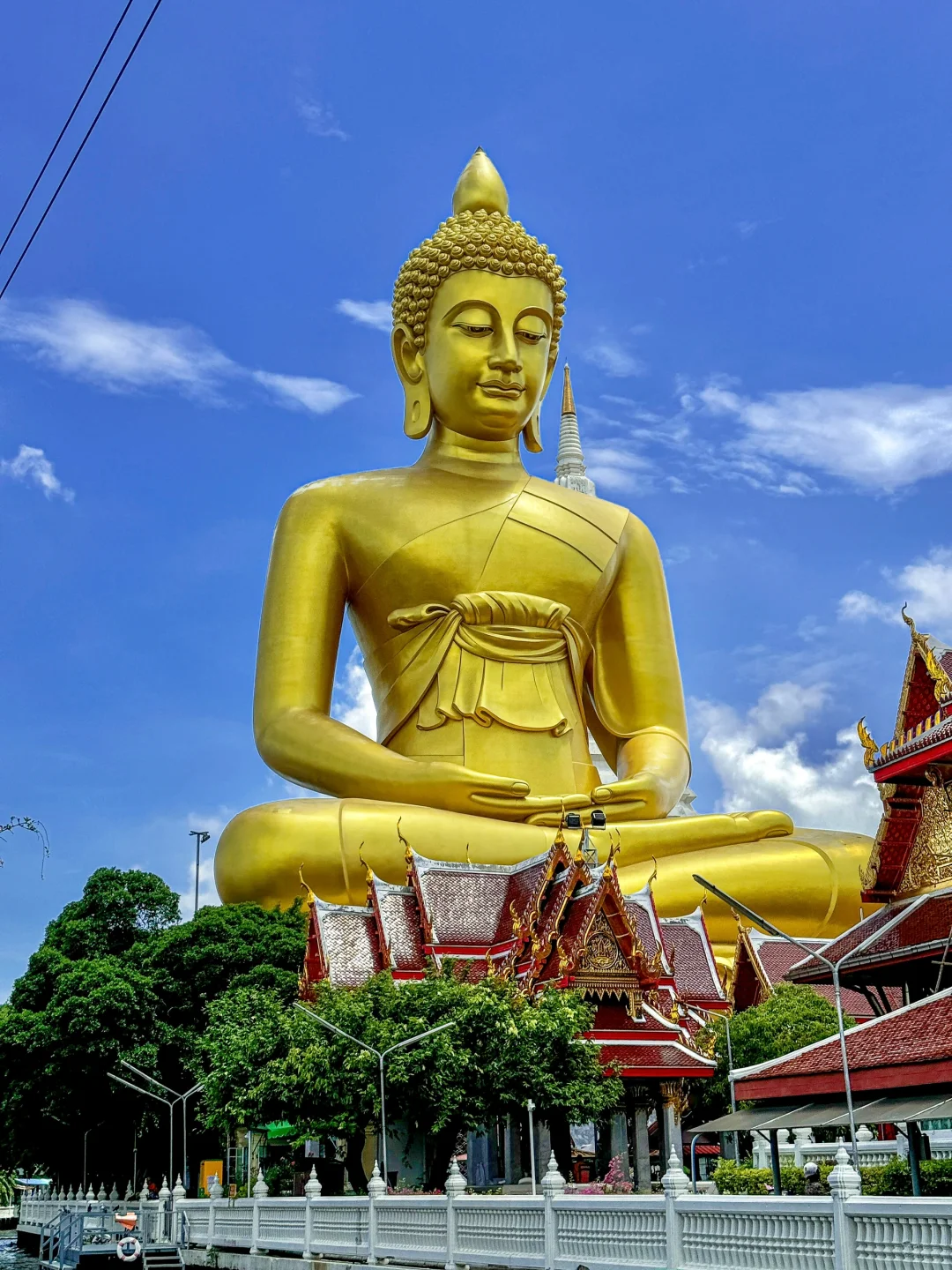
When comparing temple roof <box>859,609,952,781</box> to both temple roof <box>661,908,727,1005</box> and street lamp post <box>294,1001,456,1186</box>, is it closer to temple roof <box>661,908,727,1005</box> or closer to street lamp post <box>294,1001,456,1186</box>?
street lamp post <box>294,1001,456,1186</box>

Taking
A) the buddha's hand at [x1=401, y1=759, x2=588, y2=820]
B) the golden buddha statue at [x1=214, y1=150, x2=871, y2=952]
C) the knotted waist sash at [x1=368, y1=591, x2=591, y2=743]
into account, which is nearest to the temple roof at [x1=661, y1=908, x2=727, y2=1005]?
the golden buddha statue at [x1=214, y1=150, x2=871, y2=952]

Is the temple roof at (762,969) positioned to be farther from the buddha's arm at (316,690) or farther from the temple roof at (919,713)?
the temple roof at (919,713)

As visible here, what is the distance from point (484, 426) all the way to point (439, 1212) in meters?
15.5

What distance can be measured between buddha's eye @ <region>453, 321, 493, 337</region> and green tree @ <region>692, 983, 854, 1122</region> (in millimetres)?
11507

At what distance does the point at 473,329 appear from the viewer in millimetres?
24844

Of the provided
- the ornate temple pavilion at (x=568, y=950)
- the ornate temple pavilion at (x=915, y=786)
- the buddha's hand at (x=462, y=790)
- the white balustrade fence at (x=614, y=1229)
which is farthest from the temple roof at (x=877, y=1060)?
the buddha's hand at (x=462, y=790)

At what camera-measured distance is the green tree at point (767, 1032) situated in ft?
59.5

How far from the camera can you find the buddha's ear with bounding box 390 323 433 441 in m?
26.0

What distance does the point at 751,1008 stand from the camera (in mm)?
19562

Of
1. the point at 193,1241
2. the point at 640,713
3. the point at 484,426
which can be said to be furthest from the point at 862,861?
the point at 193,1241

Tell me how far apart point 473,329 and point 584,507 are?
368 centimetres

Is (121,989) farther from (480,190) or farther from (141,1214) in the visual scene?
(480,190)

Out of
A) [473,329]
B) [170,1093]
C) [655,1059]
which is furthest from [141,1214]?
[473,329]

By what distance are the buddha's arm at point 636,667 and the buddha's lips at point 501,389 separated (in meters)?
3.27
